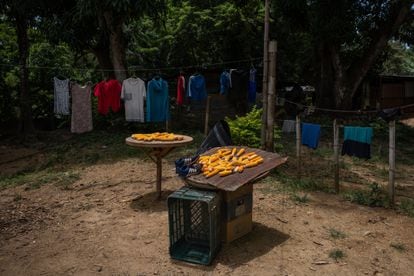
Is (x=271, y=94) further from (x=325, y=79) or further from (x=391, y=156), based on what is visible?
(x=325, y=79)

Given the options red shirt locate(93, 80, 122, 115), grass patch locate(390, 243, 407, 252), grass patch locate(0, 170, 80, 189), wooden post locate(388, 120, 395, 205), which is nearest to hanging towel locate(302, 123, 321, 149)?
wooden post locate(388, 120, 395, 205)

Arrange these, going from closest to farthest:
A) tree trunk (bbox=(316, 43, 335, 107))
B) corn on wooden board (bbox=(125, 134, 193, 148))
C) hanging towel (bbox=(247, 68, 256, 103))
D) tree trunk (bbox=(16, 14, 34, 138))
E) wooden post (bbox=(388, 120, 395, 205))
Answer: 1. corn on wooden board (bbox=(125, 134, 193, 148))
2. wooden post (bbox=(388, 120, 395, 205))
3. hanging towel (bbox=(247, 68, 256, 103))
4. tree trunk (bbox=(16, 14, 34, 138))
5. tree trunk (bbox=(316, 43, 335, 107))

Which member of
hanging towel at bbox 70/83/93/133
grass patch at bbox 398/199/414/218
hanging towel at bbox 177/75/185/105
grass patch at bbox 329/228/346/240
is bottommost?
grass patch at bbox 329/228/346/240

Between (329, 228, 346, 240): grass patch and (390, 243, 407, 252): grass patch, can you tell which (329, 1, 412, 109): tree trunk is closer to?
(329, 228, 346, 240): grass patch

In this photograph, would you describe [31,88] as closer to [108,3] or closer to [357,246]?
[108,3]

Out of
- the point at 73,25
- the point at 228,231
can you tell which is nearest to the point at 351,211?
the point at 228,231

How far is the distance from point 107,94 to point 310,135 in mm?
5766

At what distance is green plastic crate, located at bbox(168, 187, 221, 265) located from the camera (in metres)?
4.66

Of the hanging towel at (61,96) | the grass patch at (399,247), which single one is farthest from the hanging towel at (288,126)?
the grass patch at (399,247)

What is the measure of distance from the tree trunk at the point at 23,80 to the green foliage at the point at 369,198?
10.5 m

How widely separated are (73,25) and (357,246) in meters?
11.0

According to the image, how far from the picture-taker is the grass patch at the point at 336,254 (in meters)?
4.83

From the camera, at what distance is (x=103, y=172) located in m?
8.92

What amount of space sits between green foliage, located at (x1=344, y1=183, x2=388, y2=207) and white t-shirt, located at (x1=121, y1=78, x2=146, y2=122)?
617cm
